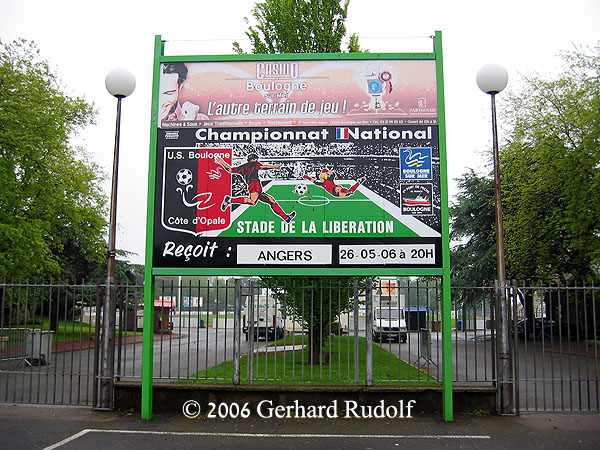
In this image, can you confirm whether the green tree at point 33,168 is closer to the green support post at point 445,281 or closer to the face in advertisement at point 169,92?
the face in advertisement at point 169,92

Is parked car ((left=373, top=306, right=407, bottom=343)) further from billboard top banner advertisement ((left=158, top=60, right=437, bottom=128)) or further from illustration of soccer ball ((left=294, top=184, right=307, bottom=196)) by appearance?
billboard top banner advertisement ((left=158, top=60, right=437, bottom=128))

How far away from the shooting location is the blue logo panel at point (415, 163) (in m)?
9.30

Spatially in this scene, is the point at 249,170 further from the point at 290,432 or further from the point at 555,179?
the point at 555,179

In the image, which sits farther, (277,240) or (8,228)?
(8,228)

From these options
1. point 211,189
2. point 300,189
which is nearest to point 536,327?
point 300,189

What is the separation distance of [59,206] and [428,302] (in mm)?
19500

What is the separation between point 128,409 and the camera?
384 inches

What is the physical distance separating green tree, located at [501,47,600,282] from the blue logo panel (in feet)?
42.5

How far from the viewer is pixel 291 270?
9.14 metres

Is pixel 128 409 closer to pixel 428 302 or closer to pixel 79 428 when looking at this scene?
pixel 79 428

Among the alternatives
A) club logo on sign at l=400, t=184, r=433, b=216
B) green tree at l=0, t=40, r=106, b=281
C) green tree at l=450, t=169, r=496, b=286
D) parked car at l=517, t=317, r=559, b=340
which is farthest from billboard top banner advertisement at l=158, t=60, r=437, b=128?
green tree at l=450, t=169, r=496, b=286

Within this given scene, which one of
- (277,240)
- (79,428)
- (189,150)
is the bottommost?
(79,428)

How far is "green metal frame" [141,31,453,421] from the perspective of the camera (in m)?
9.08

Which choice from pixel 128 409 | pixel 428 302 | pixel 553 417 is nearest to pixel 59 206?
pixel 128 409
